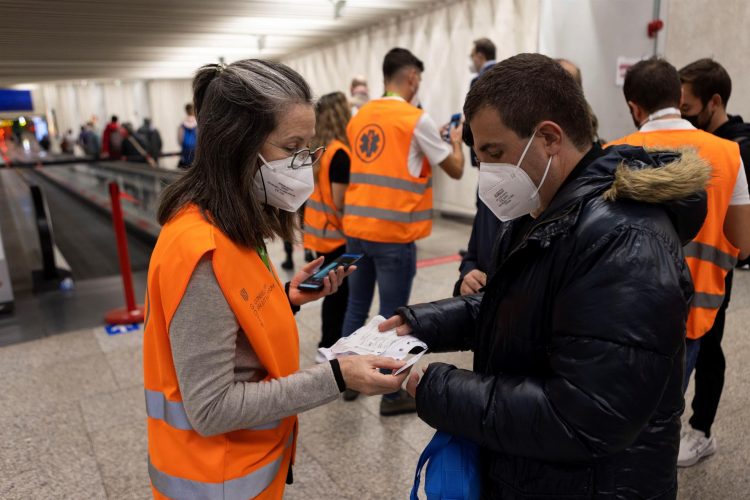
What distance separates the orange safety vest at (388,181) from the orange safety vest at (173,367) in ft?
5.69

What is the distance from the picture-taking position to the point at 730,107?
5.92m

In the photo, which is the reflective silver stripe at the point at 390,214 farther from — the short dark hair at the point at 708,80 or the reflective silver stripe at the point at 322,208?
the short dark hair at the point at 708,80

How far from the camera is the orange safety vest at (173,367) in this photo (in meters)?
1.10

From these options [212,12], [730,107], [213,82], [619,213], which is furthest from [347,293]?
[212,12]

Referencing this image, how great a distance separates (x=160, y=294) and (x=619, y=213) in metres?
0.92

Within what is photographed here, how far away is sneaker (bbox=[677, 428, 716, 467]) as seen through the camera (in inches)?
98.0

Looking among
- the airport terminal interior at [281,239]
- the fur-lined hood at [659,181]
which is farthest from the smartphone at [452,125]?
the fur-lined hood at [659,181]

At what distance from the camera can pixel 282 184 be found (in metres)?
1.33

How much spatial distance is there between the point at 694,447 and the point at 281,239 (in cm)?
223

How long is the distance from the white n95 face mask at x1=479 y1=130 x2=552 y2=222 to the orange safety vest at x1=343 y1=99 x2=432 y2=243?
1703 millimetres

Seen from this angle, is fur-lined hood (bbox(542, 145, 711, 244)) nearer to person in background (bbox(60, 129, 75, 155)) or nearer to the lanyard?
the lanyard

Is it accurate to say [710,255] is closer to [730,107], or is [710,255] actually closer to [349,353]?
[349,353]

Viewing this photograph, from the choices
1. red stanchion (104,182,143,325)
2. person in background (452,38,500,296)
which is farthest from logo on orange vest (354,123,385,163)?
red stanchion (104,182,143,325)

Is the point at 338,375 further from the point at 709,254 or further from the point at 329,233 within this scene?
the point at 329,233
